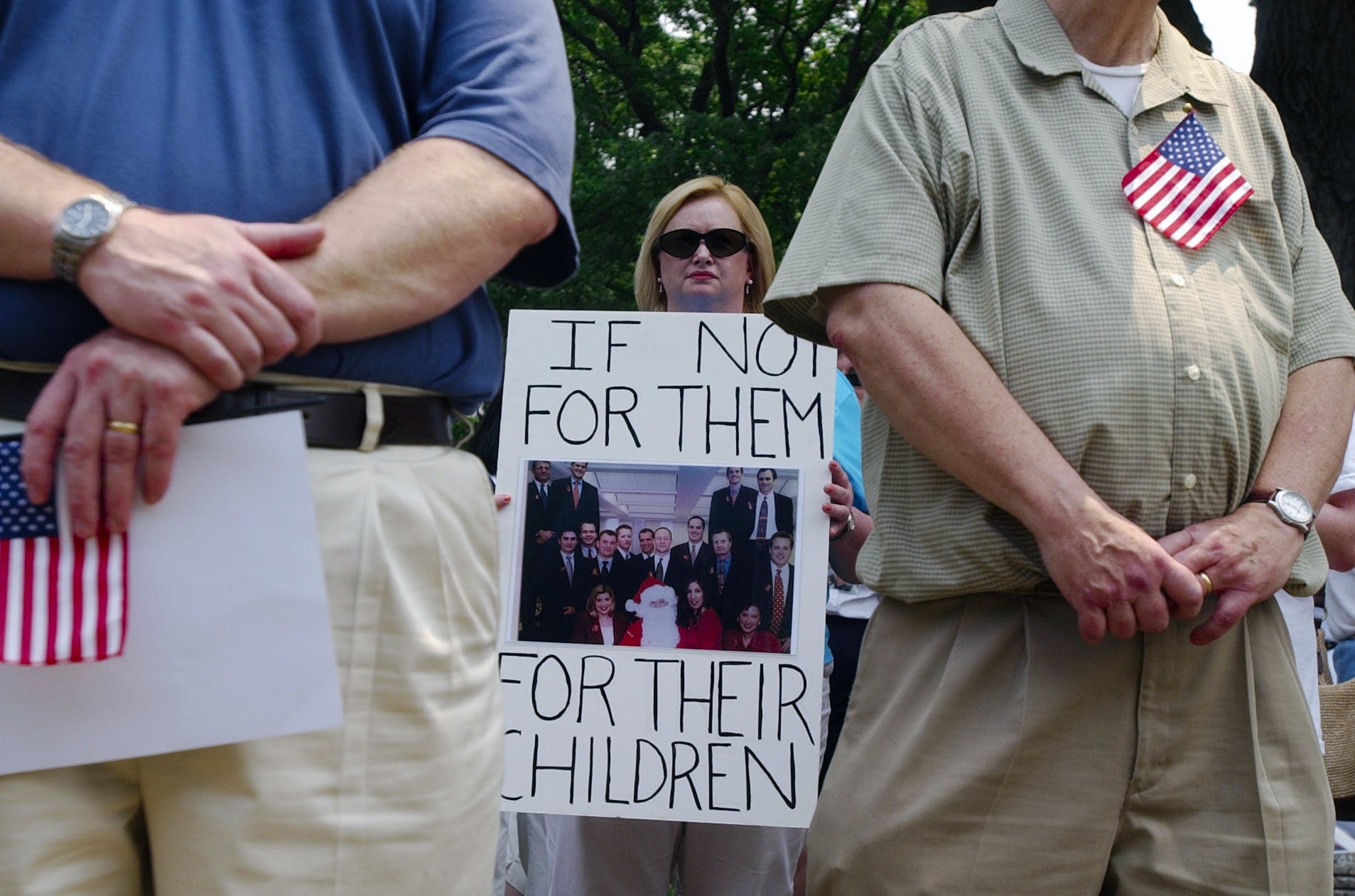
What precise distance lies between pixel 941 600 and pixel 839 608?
1.68 metres

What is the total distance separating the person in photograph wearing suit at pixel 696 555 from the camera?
2918mm

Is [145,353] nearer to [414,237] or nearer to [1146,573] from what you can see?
[414,237]

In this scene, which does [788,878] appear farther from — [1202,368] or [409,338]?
[409,338]

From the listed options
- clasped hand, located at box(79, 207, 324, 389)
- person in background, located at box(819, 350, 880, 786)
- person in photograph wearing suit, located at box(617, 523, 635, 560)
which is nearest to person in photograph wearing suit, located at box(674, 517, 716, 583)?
person in photograph wearing suit, located at box(617, 523, 635, 560)

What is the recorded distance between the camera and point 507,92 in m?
1.40

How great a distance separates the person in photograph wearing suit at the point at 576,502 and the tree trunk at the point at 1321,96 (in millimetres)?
4820

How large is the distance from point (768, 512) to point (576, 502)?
43 centimetres

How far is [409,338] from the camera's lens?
4.45ft

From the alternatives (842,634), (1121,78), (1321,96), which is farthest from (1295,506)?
(1321,96)

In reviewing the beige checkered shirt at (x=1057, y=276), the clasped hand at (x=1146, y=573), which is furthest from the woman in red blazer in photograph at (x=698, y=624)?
the clasped hand at (x=1146, y=573)

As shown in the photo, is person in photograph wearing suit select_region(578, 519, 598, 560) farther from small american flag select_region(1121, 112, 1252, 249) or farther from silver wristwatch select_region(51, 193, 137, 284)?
silver wristwatch select_region(51, 193, 137, 284)

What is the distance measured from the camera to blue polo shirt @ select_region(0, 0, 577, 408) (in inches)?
48.7

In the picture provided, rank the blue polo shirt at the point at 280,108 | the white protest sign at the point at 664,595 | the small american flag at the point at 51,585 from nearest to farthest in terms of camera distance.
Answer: the small american flag at the point at 51,585
the blue polo shirt at the point at 280,108
the white protest sign at the point at 664,595

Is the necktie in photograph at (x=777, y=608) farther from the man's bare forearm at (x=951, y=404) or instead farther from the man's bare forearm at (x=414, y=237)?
the man's bare forearm at (x=414, y=237)
